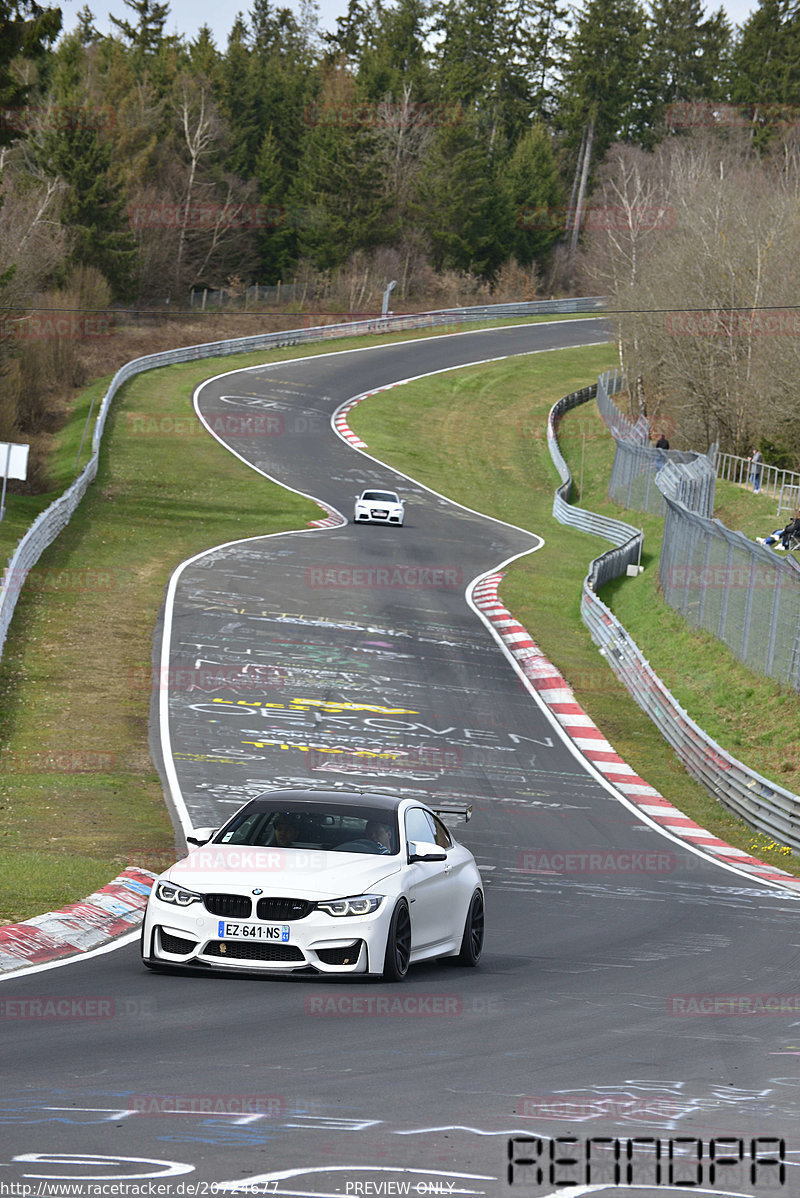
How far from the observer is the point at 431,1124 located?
22.1 ft

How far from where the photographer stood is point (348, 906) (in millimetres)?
10375

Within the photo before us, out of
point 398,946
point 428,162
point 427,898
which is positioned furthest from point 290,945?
point 428,162

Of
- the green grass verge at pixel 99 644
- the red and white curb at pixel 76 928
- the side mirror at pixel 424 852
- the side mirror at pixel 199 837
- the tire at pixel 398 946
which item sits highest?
the side mirror at pixel 424 852

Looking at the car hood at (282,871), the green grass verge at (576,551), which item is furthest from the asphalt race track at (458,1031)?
the green grass verge at (576,551)

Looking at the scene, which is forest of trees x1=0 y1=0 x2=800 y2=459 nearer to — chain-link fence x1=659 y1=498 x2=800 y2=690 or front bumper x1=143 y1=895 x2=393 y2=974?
chain-link fence x1=659 y1=498 x2=800 y2=690

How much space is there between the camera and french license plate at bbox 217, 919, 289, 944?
1030 cm

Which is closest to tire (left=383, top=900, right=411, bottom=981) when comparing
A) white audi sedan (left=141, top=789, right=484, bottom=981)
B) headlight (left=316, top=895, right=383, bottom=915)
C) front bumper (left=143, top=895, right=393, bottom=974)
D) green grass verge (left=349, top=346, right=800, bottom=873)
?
white audi sedan (left=141, top=789, right=484, bottom=981)

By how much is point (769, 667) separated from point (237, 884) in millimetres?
20506

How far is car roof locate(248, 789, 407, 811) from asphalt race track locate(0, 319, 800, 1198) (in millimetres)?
Result: 1351

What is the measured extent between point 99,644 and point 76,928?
18.5m

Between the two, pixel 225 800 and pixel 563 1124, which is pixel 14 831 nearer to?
pixel 225 800

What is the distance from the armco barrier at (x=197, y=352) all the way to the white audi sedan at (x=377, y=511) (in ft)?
30.0

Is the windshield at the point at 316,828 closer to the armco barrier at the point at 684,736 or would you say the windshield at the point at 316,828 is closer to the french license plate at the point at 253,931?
the french license plate at the point at 253,931

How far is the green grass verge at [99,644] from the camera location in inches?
669
